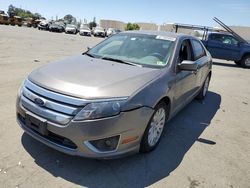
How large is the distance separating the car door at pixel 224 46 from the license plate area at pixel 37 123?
1491 cm

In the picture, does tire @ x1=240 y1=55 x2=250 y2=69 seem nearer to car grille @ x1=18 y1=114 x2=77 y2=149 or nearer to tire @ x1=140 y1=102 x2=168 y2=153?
tire @ x1=140 y1=102 x2=168 y2=153

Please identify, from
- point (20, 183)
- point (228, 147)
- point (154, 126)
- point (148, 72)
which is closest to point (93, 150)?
point (20, 183)

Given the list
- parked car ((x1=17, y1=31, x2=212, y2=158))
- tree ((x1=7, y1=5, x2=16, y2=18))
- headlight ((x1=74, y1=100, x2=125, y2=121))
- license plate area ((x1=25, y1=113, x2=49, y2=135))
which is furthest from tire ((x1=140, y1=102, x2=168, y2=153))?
tree ((x1=7, y1=5, x2=16, y2=18))

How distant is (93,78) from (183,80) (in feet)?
5.98

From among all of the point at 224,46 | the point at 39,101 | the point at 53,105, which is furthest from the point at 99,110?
the point at 224,46

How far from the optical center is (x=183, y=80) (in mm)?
4527

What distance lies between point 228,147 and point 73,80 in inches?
107

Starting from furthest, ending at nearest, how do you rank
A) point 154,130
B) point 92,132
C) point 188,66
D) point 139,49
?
point 139,49
point 188,66
point 154,130
point 92,132

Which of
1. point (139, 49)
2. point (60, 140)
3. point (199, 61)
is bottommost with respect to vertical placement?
point (60, 140)

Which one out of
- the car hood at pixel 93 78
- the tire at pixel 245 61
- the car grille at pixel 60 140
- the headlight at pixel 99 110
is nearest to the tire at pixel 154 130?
the car hood at pixel 93 78

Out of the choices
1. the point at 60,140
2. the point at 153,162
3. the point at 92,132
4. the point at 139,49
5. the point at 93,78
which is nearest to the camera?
the point at 92,132

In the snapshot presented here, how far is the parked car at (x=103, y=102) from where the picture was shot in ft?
9.45

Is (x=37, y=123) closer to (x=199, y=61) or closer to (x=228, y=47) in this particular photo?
(x=199, y=61)

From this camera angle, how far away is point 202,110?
609 centimetres
